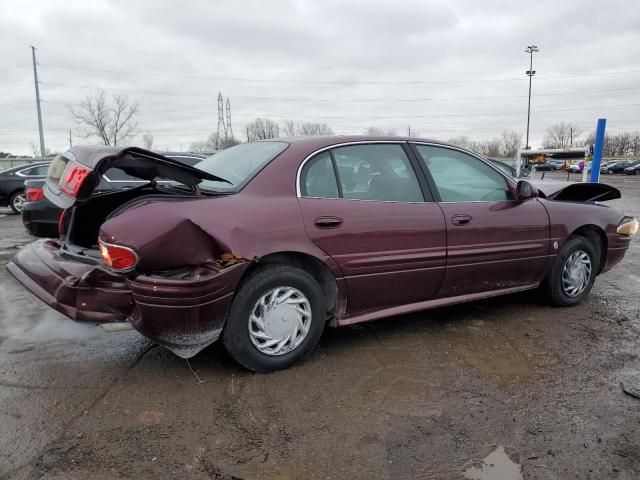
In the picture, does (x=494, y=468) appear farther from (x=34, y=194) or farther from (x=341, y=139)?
(x=34, y=194)

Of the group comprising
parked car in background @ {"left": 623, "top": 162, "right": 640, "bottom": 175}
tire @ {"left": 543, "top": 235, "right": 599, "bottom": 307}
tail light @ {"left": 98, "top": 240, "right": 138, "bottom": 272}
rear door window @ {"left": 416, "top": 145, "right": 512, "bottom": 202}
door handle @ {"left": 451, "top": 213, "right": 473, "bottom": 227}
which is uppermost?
rear door window @ {"left": 416, "top": 145, "right": 512, "bottom": 202}

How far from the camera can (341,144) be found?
Result: 358cm

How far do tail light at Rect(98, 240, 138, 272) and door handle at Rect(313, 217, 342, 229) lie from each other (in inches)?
43.1

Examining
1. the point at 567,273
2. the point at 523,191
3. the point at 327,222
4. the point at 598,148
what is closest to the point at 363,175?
the point at 327,222

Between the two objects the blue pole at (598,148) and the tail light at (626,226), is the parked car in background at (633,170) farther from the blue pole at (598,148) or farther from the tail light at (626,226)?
the tail light at (626,226)

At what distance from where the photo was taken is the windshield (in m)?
3.29

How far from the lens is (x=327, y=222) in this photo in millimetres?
3271

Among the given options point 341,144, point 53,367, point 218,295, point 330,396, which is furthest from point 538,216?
point 53,367

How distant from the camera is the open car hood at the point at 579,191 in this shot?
15.6 ft

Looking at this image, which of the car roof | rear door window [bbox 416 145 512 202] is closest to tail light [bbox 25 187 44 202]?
the car roof

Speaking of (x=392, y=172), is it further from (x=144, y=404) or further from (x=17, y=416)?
(x=17, y=416)

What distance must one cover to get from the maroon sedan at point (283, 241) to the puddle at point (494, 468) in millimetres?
1306

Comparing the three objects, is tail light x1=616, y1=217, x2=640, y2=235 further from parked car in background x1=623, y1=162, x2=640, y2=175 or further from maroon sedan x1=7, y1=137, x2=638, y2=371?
parked car in background x1=623, y1=162, x2=640, y2=175

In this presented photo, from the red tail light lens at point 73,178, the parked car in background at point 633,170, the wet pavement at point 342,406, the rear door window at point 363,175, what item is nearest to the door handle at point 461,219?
the rear door window at point 363,175
